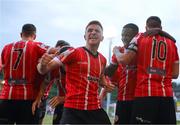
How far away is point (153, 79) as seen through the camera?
215 inches

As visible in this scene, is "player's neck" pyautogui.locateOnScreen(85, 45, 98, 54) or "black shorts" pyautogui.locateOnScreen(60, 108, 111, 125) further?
"player's neck" pyautogui.locateOnScreen(85, 45, 98, 54)

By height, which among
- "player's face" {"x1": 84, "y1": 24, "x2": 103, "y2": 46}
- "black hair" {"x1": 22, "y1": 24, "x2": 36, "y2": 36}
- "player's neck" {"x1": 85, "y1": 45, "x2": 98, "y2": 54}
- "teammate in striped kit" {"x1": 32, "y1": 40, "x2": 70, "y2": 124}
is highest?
"black hair" {"x1": 22, "y1": 24, "x2": 36, "y2": 36}

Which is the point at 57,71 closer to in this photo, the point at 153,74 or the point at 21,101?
the point at 21,101

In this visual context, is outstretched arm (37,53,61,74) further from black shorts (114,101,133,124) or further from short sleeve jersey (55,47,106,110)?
black shorts (114,101,133,124)

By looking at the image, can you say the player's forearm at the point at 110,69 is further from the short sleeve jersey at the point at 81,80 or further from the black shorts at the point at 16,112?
the black shorts at the point at 16,112

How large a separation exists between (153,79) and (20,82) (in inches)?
80.2

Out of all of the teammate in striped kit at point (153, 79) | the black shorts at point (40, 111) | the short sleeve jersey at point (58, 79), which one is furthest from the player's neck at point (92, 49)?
the black shorts at point (40, 111)

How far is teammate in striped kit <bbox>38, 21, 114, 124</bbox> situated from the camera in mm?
5203

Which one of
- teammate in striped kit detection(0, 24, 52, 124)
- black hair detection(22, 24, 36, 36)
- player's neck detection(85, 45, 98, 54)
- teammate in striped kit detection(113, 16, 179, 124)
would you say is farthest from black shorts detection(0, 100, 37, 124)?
teammate in striped kit detection(113, 16, 179, 124)

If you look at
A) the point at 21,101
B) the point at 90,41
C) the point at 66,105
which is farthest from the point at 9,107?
the point at 90,41

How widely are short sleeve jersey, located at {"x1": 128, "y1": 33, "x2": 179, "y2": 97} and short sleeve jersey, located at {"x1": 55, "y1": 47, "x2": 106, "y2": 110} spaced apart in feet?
2.06

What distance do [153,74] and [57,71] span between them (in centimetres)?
192

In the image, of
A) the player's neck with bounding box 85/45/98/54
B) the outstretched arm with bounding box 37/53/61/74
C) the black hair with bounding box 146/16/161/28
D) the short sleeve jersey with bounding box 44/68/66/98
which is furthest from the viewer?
the short sleeve jersey with bounding box 44/68/66/98

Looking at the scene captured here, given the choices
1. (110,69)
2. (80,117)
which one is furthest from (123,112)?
(80,117)
